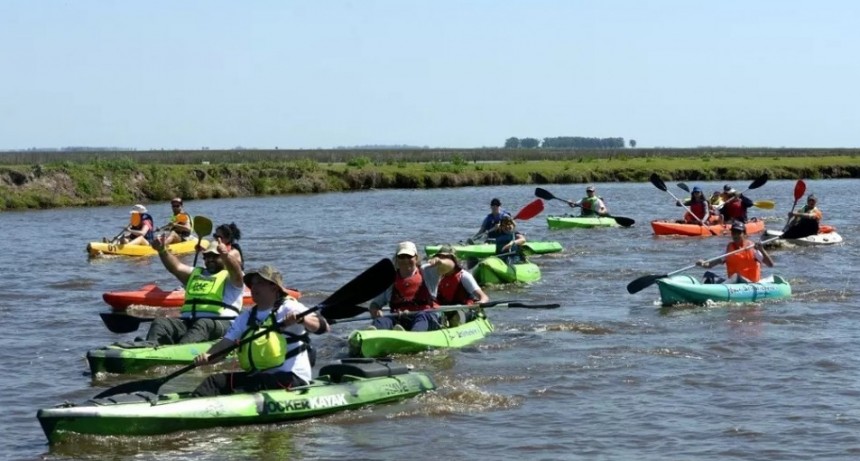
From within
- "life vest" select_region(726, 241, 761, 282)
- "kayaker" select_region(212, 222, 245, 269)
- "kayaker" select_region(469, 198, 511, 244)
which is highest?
"kayaker" select_region(212, 222, 245, 269)

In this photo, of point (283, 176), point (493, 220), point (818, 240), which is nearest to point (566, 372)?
point (493, 220)

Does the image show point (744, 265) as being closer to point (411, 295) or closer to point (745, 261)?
point (745, 261)

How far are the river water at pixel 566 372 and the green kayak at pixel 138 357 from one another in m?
0.17

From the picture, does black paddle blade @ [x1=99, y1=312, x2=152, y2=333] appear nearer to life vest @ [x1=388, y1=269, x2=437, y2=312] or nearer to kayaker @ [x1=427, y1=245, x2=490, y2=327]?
life vest @ [x1=388, y1=269, x2=437, y2=312]

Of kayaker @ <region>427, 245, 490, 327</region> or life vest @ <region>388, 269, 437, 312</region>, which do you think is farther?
kayaker @ <region>427, 245, 490, 327</region>

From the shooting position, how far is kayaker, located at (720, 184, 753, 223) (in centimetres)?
2741

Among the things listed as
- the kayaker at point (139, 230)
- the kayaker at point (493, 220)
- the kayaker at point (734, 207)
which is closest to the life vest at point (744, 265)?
the kayaker at point (493, 220)

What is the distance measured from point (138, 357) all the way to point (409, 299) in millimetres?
2788

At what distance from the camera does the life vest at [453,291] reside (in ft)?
43.7

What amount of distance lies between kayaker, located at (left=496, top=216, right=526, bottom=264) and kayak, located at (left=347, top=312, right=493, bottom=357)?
247 inches

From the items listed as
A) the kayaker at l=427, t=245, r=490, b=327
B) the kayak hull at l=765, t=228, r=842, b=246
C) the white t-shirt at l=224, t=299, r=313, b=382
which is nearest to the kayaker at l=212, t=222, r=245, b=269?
the kayaker at l=427, t=245, r=490, b=327

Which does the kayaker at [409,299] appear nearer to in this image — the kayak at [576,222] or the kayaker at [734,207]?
the kayaker at [734,207]

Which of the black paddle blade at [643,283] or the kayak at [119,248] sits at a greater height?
the black paddle blade at [643,283]

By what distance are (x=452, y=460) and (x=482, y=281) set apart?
9.70m
